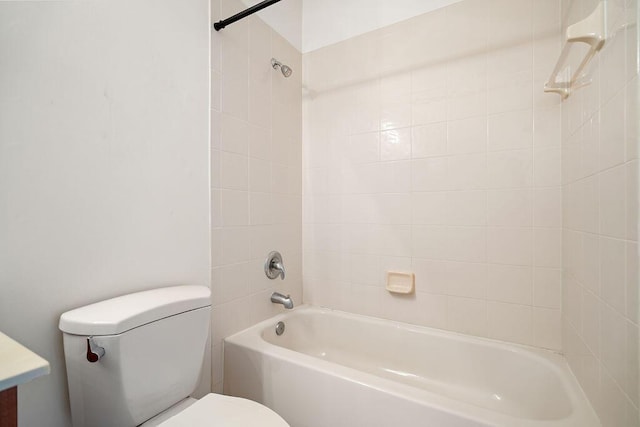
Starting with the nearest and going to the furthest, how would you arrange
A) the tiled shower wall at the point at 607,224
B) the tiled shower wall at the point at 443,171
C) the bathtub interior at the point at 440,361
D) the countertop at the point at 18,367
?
the countertop at the point at 18,367 < the tiled shower wall at the point at 607,224 < the bathtub interior at the point at 440,361 < the tiled shower wall at the point at 443,171

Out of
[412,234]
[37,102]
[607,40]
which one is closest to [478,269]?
[412,234]

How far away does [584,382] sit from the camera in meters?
1.02

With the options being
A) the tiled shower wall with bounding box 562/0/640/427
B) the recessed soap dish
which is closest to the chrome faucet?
Answer: the recessed soap dish

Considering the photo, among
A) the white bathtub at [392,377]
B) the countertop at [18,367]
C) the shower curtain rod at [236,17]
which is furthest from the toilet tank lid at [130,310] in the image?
the shower curtain rod at [236,17]

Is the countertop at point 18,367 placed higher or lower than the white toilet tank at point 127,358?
higher

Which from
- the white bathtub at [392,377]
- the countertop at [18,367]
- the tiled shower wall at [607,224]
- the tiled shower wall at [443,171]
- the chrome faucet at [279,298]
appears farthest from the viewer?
the chrome faucet at [279,298]

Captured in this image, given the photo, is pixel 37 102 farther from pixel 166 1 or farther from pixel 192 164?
pixel 166 1

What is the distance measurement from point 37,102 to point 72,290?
57 cm

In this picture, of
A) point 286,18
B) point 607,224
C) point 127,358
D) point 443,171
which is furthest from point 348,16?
point 127,358

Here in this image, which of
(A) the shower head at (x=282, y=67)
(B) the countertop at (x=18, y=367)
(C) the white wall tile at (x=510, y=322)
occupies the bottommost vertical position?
(C) the white wall tile at (x=510, y=322)

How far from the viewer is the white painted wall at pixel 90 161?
0.80 meters

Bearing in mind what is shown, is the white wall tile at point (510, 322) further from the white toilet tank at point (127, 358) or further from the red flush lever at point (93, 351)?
the red flush lever at point (93, 351)

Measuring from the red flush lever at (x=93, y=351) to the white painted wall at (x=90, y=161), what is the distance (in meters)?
0.16

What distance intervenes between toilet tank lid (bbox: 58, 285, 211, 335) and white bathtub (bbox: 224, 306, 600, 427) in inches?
17.7
